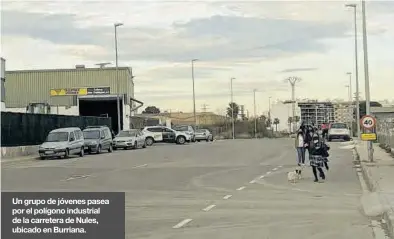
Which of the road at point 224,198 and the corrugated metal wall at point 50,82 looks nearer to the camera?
the road at point 224,198

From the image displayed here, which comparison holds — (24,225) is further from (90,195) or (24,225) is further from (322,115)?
(322,115)

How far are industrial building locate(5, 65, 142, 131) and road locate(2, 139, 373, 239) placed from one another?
47274mm

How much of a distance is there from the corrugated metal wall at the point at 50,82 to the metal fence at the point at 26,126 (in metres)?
25.3

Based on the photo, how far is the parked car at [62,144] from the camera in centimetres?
3678

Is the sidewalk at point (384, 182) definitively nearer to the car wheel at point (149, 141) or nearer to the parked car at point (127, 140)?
the parked car at point (127, 140)

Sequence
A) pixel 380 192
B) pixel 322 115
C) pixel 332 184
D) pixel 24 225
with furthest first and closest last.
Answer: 1. pixel 322 115
2. pixel 332 184
3. pixel 380 192
4. pixel 24 225

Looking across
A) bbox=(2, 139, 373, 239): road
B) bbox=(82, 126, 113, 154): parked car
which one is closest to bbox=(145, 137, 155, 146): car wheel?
bbox=(82, 126, 113, 154): parked car

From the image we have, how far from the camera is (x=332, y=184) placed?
18750 millimetres

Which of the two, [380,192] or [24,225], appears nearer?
[24,225]

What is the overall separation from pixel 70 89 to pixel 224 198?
202 feet

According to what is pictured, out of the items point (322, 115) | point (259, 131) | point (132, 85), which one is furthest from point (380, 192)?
point (322, 115)

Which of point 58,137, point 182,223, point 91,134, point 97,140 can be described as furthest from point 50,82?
point 182,223

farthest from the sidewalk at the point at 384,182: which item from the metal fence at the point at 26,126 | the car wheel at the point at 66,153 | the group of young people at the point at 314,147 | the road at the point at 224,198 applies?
the metal fence at the point at 26,126

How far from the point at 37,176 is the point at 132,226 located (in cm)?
1282
